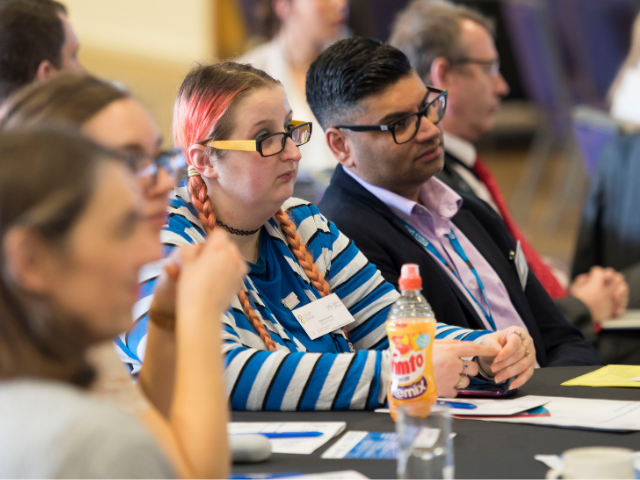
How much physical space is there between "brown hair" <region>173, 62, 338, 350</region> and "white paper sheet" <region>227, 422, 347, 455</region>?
0.26 metres

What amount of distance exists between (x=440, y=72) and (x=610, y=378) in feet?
5.22

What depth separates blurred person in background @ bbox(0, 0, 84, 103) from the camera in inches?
83.2

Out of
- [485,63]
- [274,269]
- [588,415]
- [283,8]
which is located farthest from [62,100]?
[283,8]

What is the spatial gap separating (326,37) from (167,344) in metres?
3.77

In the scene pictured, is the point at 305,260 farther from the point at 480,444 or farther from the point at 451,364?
the point at 480,444

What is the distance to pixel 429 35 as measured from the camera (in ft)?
9.47

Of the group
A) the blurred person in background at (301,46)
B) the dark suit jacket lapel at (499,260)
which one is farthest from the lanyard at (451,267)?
the blurred person in background at (301,46)

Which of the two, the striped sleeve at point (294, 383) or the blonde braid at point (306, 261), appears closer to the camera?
the striped sleeve at point (294, 383)

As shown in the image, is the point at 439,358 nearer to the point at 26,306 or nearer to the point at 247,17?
the point at 26,306

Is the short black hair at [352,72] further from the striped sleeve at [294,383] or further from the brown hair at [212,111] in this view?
the striped sleeve at [294,383]

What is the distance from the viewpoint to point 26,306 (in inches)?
29.3

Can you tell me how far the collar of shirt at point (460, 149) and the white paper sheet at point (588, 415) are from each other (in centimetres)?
147

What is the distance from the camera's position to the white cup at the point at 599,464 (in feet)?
3.03

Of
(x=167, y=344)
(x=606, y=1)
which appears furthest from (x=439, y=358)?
(x=606, y=1)
